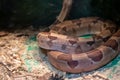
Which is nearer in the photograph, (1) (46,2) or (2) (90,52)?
(2) (90,52)

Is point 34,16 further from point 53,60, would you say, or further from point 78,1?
point 53,60

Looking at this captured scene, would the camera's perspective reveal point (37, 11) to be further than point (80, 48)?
Yes

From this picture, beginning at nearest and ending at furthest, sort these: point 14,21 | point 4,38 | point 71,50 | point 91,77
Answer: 1. point 91,77
2. point 71,50
3. point 4,38
4. point 14,21

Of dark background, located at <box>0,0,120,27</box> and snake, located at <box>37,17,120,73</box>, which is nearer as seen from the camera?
snake, located at <box>37,17,120,73</box>

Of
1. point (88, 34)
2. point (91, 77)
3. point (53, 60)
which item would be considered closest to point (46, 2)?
point (88, 34)
